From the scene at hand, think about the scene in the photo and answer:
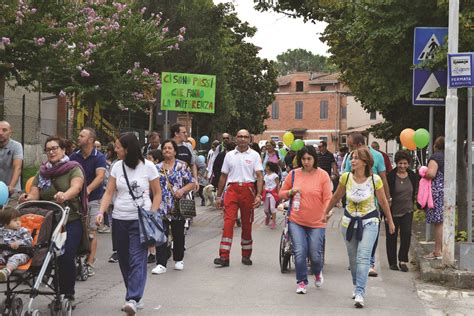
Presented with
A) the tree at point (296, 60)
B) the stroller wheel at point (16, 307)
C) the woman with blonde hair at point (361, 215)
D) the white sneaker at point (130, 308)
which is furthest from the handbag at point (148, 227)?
the tree at point (296, 60)

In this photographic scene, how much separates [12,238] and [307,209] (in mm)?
3531

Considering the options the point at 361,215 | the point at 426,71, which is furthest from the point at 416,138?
the point at 361,215

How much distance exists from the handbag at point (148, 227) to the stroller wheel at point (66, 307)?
86 cm

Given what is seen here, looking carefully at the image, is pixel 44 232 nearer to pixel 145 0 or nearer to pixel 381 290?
pixel 381 290

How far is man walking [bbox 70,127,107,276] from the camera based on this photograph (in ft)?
28.2

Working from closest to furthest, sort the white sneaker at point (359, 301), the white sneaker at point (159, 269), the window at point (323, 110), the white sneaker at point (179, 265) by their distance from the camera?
the white sneaker at point (359, 301) < the white sneaker at point (159, 269) < the white sneaker at point (179, 265) < the window at point (323, 110)

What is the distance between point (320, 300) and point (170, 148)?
3.27 meters

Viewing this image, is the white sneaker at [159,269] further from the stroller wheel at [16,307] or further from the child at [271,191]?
the child at [271,191]

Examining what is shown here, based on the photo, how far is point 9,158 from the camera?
873 cm

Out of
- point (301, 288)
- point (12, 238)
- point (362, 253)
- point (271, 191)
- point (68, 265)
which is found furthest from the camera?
point (271, 191)

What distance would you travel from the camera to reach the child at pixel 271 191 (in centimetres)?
1540

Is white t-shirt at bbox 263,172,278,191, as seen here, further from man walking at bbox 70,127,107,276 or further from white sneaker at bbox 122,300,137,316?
white sneaker at bbox 122,300,137,316

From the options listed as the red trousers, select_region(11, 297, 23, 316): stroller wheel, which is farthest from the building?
select_region(11, 297, 23, 316): stroller wheel

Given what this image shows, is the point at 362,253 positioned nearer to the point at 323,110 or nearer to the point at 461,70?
the point at 461,70
